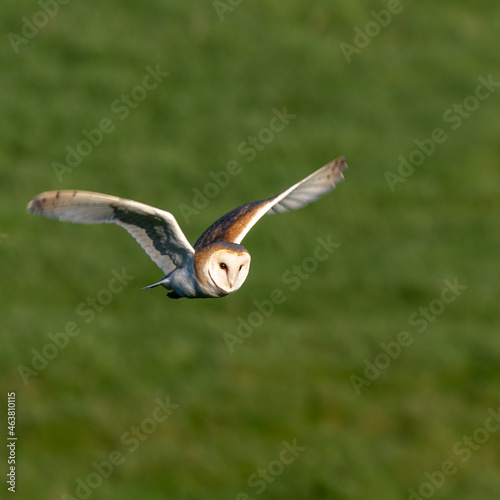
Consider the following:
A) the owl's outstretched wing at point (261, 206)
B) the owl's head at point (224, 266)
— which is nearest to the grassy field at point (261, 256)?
the owl's outstretched wing at point (261, 206)

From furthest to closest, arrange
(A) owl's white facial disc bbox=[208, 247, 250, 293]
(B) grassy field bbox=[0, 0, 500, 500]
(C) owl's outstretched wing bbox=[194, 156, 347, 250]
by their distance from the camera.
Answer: (B) grassy field bbox=[0, 0, 500, 500] < (C) owl's outstretched wing bbox=[194, 156, 347, 250] < (A) owl's white facial disc bbox=[208, 247, 250, 293]

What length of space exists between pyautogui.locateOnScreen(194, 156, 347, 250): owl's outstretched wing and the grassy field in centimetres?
659

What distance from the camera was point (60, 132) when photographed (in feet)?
62.2

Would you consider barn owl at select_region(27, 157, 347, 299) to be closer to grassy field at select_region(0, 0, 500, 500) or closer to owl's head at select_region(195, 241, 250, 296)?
owl's head at select_region(195, 241, 250, 296)

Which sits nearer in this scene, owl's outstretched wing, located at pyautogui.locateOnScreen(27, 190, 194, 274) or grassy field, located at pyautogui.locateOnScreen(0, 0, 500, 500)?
owl's outstretched wing, located at pyautogui.locateOnScreen(27, 190, 194, 274)

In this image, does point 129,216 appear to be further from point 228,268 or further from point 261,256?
point 261,256

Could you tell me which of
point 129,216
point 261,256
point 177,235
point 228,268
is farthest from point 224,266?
point 261,256

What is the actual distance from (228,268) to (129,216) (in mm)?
952

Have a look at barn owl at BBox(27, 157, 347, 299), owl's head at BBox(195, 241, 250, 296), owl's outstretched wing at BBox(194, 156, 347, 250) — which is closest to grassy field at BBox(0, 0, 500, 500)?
owl's outstretched wing at BBox(194, 156, 347, 250)

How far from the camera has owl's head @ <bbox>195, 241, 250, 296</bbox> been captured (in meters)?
6.34

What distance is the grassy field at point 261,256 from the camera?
Answer: 14266 mm

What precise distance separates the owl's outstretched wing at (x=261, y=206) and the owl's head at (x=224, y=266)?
519mm

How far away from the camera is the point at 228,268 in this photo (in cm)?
634

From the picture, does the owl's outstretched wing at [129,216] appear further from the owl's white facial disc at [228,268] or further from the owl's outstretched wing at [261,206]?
the owl's white facial disc at [228,268]
